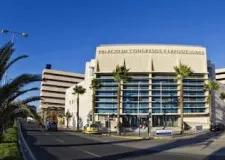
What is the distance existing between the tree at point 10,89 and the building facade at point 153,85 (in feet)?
229

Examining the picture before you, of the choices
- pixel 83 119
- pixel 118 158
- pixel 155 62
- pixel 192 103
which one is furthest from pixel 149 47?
pixel 118 158

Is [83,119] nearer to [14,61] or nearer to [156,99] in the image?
[156,99]

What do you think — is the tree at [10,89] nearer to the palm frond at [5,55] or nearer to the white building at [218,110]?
the palm frond at [5,55]

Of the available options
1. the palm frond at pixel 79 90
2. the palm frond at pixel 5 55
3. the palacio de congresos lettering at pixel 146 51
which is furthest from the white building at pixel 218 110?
the palm frond at pixel 5 55

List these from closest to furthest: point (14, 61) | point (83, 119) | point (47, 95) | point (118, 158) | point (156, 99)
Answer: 1. point (14, 61)
2. point (118, 158)
3. point (156, 99)
4. point (83, 119)
5. point (47, 95)

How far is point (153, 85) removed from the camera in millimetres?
87000

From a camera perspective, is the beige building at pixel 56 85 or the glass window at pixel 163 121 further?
the beige building at pixel 56 85

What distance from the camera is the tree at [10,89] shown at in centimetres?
1302

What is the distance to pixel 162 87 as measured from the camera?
8669 centimetres

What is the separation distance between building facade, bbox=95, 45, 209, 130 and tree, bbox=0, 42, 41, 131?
229 ft

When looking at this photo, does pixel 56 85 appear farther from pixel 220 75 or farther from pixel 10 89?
pixel 10 89

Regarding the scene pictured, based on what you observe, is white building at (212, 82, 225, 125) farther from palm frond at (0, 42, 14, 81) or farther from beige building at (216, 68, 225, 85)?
palm frond at (0, 42, 14, 81)

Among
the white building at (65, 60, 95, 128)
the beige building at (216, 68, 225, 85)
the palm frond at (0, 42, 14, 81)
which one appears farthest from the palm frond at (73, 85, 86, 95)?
the beige building at (216, 68, 225, 85)

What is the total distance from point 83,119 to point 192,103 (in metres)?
30.4
